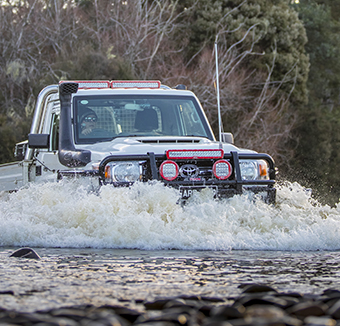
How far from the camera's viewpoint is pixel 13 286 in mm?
4172

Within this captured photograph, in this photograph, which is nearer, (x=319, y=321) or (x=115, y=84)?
(x=319, y=321)

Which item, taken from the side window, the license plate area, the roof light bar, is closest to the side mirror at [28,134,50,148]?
the side window

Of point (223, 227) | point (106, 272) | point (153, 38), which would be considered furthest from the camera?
point (153, 38)

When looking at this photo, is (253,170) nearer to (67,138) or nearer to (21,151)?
(67,138)

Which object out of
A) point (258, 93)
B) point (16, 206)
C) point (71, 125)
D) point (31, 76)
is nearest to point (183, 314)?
point (16, 206)

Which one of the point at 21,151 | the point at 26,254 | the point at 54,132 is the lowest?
the point at 26,254

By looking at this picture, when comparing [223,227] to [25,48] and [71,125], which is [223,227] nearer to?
[71,125]

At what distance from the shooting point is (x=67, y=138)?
7.32 meters

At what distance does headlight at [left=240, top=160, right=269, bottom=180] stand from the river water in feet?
1.06

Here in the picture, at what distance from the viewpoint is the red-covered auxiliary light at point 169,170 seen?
6.27 metres

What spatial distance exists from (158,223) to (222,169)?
0.94 m

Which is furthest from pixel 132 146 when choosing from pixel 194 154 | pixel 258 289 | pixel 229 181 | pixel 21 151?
pixel 21 151

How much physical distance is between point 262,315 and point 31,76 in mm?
22228

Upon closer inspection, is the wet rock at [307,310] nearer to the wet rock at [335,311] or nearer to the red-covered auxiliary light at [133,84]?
the wet rock at [335,311]
